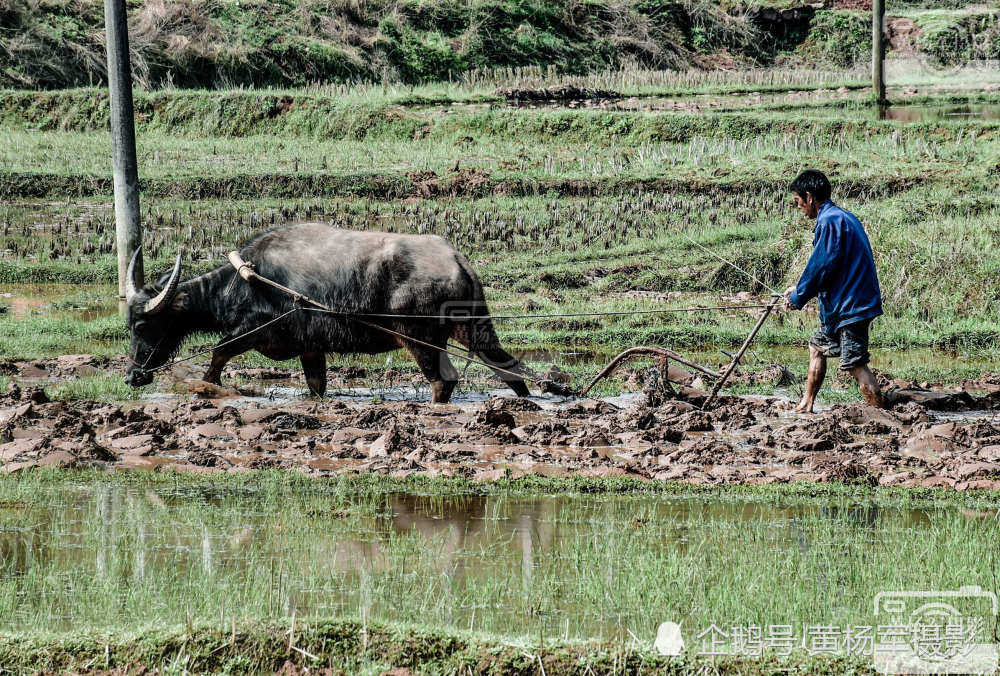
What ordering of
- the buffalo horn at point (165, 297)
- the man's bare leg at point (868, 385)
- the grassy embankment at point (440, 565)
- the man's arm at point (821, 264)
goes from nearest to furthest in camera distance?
the grassy embankment at point (440, 565), the man's arm at point (821, 264), the man's bare leg at point (868, 385), the buffalo horn at point (165, 297)

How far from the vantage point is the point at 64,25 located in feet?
80.2

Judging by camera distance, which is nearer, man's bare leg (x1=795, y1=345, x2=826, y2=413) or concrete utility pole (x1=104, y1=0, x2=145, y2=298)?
man's bare leg (x1=795, y1=345, x2=826, y2=413)

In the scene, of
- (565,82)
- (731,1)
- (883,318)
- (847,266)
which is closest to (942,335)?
(883,318)

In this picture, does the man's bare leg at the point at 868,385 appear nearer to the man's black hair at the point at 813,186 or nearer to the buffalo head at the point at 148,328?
the man's black hair at the point at 813,186

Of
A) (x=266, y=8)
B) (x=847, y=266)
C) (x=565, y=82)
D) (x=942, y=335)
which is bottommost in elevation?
(x=942, y=335)

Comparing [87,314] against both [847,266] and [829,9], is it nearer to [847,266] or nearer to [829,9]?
[847,266]

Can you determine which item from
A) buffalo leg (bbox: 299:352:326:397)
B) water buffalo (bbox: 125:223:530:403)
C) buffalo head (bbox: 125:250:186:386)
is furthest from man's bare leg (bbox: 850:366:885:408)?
buffalo head (bbox: 125:250:186:386)

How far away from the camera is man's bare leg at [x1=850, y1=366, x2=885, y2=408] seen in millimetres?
6688

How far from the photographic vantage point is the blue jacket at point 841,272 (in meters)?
6.50

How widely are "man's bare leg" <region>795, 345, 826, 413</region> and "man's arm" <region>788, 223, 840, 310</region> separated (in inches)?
17.7

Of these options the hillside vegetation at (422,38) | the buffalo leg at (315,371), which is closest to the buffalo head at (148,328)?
the buffalo leg at (315,371)

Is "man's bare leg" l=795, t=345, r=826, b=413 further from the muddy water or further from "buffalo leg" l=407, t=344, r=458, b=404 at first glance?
"buffalo leg" l=407, t=344, r=458, b=404

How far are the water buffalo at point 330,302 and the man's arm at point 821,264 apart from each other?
2120 millimetres

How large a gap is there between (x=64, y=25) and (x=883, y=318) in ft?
67.6
